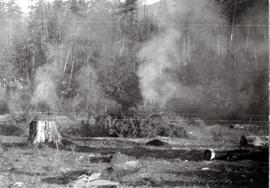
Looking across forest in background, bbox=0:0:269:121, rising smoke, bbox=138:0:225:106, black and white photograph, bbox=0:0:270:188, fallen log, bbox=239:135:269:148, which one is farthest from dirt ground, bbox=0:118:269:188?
rising smoke, bbox=138:0:225:106

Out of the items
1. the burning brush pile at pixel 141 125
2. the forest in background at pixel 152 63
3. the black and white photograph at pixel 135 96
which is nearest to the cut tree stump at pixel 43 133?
the black and white photograph at pixel 135 96

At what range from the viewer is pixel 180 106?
28.8m

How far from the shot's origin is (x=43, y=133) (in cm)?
1519

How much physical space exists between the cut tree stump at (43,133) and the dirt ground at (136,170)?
1.74 feet

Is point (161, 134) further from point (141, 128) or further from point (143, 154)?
point (143, 154)

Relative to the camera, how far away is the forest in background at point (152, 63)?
90.9 feet

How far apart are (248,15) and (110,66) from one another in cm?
1396

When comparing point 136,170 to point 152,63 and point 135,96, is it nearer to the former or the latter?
point 135,96

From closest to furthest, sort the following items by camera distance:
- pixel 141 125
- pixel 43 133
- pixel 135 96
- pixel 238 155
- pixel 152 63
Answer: pixel 238 155 < pixel 43 133 < pixel 141 125 < pixel 135 96 < pixel 152 63

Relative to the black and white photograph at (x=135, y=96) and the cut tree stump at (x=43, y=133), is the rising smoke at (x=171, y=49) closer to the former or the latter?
the black and white photograph at (x=135, y=96)

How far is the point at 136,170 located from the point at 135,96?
1799 centimetres

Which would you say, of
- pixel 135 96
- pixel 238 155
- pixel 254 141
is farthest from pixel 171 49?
pixel 238 155

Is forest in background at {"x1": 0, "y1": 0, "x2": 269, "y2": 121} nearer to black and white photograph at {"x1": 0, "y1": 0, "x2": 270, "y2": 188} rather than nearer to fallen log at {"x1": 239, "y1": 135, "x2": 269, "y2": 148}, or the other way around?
black and white photograph at {"x1": 0, "y1": 0, "x2": 270, "y2": 188}

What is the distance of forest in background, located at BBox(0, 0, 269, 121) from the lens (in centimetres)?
2770
